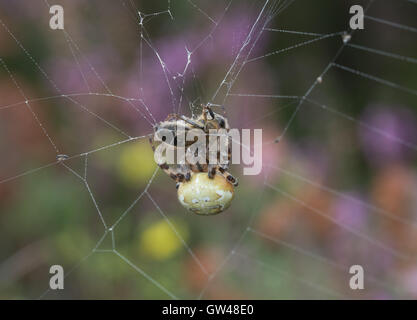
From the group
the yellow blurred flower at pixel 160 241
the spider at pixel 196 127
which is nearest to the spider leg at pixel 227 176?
the spider at pixel 196 127

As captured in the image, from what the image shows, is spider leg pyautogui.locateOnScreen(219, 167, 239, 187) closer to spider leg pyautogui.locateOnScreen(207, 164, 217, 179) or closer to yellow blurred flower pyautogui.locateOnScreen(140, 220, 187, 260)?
spider leg pyautogui.locateOnScreen(207, 164, 217, 179)

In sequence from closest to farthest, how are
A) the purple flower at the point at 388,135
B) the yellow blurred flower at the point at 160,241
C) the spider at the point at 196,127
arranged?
the spider at the point at 196,127 → the yellow blurred flower at the point at 160,241 → the purple flower at the point at 388,135

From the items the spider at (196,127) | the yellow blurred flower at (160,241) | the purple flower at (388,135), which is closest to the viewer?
the spider at (196,127)

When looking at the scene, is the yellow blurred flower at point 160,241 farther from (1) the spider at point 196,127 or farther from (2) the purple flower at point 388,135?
(2) the purple flower at point 388,135

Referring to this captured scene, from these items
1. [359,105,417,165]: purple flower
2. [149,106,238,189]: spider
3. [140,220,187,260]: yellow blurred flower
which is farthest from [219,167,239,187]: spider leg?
[359,105,417,165]: purple flower

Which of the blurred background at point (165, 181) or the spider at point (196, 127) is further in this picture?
the blurred background at point (165, 181)

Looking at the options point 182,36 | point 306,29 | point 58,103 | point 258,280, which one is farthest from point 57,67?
point 306,29
